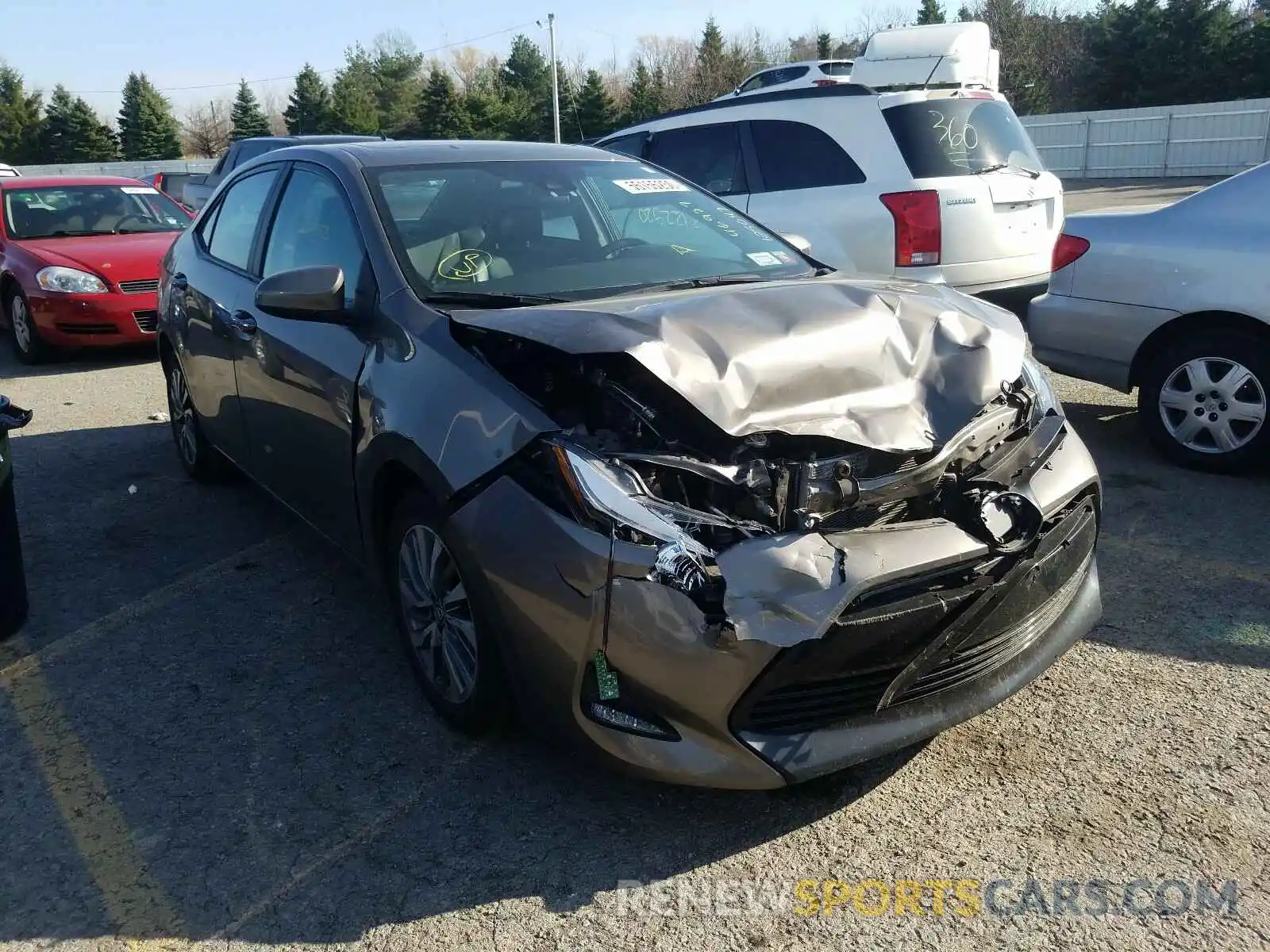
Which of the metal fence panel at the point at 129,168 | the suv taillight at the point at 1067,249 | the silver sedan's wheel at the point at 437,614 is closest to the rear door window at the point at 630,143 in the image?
the suv taillight at the point at 1067,249

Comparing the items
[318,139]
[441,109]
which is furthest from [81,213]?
[441,109]

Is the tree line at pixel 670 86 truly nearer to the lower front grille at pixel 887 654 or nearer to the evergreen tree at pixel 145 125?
the evergreen tree at pixel 145 125

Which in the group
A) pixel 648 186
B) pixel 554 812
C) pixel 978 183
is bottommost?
pixel 554 812

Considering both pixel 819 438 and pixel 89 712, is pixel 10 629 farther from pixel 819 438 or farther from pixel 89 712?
pixel 819 438

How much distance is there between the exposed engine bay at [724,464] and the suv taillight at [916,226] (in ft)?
13.6

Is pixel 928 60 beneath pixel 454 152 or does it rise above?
above

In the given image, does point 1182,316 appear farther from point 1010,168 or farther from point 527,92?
point 527,92

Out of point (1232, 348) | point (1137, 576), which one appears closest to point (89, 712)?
point (1137, 576)

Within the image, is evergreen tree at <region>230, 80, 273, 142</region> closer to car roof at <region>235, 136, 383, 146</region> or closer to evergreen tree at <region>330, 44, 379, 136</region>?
evergreen tree at <region>330, 44, 379, 136</region>

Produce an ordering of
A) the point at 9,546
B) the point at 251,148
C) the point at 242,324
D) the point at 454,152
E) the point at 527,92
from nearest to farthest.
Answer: the point at 9,546 → the point at 454,152 → the point at 242,324 → the point at 251,148 → the point at 527,92

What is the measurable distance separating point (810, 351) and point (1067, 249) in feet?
11.7

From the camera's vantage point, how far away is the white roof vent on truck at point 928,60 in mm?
7738

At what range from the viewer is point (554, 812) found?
2.82 m

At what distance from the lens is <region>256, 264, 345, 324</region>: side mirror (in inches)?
131
